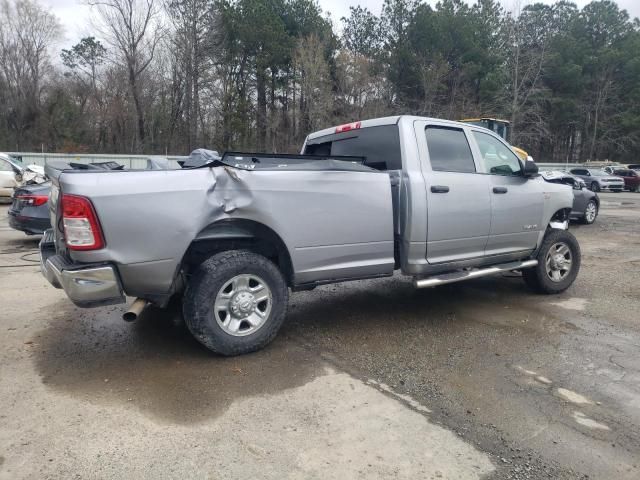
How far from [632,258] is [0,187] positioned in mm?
16820

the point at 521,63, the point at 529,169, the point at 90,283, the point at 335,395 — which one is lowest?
the point at 335,395

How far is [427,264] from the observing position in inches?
175

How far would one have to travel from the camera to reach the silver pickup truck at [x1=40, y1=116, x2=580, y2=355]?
3189 millimetres

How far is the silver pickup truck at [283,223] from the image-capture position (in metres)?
3.19

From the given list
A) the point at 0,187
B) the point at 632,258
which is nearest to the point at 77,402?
the point at 632,258

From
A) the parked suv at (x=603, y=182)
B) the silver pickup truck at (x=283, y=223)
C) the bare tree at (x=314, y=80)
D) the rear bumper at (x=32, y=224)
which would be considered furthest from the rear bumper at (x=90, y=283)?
the bare tree at (x=314, y=80)

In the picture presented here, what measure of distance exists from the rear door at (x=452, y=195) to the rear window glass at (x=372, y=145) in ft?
0.79

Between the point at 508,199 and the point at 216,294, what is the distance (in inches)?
131

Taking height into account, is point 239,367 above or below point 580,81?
below

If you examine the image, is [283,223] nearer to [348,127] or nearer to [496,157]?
[348,127]

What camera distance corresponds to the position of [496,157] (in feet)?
17.0

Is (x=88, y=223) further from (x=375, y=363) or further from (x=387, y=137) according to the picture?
(x=387, y=137)

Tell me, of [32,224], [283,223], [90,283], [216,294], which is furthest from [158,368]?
[32,224]

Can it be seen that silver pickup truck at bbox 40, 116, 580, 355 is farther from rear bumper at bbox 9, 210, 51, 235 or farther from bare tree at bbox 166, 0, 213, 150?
bare tree at bbox 166, 0, 213, 150
